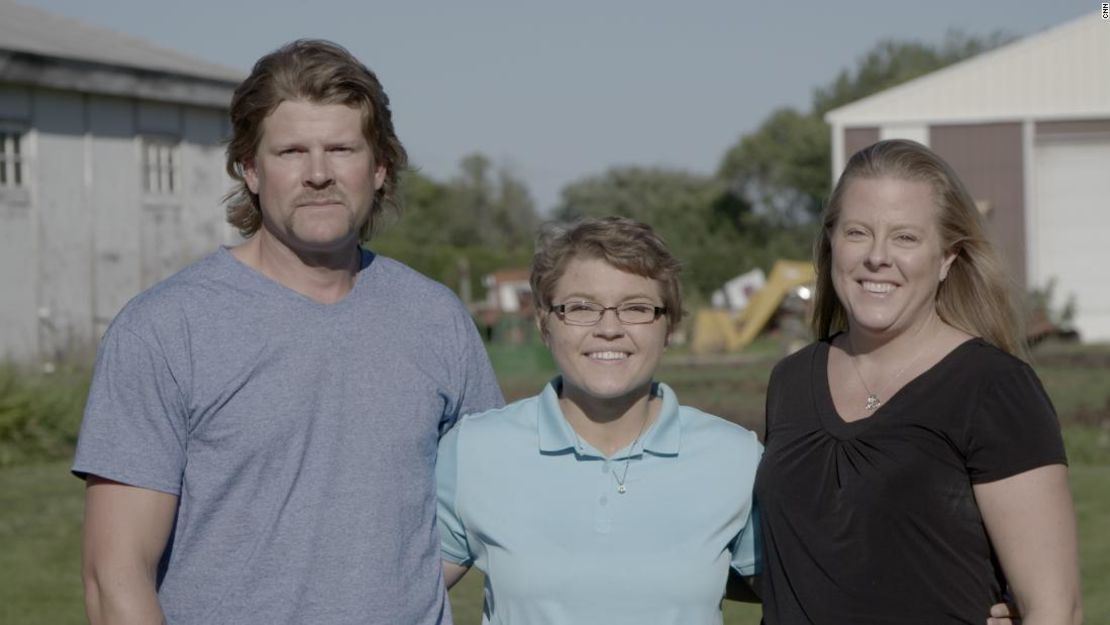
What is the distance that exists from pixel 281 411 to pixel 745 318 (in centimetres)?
3108

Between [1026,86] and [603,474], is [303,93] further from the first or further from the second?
[1026,86]

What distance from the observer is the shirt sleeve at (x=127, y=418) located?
3379 mm

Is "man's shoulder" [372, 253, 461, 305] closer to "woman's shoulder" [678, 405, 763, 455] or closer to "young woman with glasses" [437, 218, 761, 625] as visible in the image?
"young woman with glasses" [437, 218, 761, 625]

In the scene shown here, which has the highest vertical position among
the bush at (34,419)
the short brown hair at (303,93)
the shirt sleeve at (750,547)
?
the short brown hair at (303,93)

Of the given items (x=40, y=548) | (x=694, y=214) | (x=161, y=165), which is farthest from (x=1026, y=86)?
(x=694, y=214)

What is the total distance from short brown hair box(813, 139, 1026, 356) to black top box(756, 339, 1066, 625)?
0.50 ft

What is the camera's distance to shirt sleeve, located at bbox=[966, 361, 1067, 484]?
3.35 m

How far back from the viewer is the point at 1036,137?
30578mm

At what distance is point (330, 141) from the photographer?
145 inches

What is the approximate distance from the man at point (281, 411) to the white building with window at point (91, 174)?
19747 millimetres

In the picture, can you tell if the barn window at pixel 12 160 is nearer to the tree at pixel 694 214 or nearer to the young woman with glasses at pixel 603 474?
the tree at pixel 694 214

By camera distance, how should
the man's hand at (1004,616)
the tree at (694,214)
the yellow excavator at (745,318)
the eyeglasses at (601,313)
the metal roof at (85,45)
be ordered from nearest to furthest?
the man's hand at (1004,616)
the eyeglasses at (601,313)
the metal roof at (85,45)
the yellow excavator at (745,318)
the tree at (694,214)

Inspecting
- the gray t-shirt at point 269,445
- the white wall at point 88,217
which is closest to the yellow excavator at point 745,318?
the white wall at point 88,217

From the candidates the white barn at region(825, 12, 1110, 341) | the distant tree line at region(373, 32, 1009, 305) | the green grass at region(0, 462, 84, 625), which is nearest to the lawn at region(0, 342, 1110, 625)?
the green grass at region(0, 462, 84, 625)
